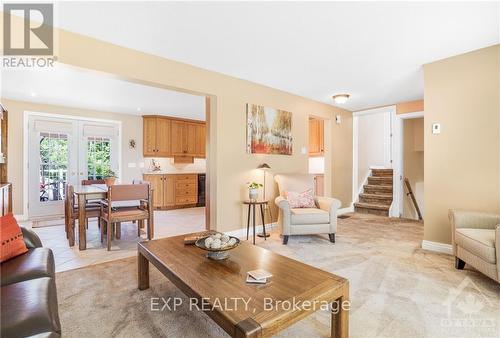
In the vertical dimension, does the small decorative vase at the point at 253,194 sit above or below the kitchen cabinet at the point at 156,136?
below

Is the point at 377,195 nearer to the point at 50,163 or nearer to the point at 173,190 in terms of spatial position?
the point at 173,190

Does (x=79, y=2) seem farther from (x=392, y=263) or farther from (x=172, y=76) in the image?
(x=392, y=263)

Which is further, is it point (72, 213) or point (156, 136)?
point (156, 136)

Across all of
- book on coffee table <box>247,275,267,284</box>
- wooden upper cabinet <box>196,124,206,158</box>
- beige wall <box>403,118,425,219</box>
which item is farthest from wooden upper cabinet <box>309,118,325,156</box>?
book on coffee table <box>247,275,267,284</box>

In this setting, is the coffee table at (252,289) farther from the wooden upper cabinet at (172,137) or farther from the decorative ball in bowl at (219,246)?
the wooden upper cabinet at (172,137)

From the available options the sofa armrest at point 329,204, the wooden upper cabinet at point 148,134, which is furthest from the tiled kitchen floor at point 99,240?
the sofa armrest at point 329,204

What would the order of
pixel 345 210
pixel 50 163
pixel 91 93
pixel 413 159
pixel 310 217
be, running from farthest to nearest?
pixel 413 159 → pixel 345 210 → pixel 50 163 → pixel 91 93 → pixel 310 217

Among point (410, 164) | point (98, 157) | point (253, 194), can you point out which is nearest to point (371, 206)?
point (410, 164)

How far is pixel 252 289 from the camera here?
1363 millimetres

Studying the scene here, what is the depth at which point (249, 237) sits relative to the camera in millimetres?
3801

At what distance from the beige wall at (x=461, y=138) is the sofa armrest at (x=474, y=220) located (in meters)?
0.35

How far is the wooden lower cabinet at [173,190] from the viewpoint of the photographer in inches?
246

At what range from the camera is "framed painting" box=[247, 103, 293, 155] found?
3977mm

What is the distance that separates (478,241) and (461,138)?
1330mm
